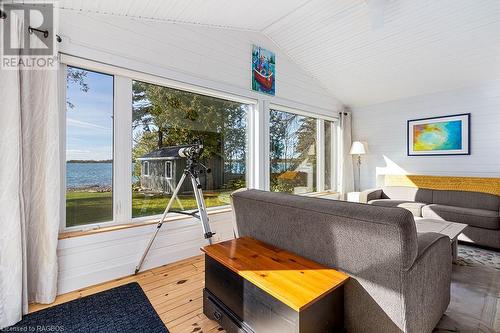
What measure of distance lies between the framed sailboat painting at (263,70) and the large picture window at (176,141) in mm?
430

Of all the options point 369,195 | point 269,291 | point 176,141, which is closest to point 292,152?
point 369,195

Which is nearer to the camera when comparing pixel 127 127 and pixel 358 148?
pixel 127 127

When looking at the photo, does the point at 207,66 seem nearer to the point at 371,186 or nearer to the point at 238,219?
the point at 238,219

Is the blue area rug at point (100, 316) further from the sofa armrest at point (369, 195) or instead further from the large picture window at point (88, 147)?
the sofa armrest at point (369, 195)

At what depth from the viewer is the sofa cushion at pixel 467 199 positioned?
327cm

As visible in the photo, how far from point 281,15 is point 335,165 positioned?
304cm

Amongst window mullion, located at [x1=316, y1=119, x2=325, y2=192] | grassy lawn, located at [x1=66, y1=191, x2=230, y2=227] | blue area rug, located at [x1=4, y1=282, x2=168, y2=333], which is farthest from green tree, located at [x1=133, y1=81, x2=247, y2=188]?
window mullion, located at [x1=316, y1=119, x2=325, y2=192]

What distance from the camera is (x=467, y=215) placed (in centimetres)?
302

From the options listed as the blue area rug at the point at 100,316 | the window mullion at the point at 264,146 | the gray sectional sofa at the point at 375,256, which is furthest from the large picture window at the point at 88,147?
the window mullion at the point at 264,146

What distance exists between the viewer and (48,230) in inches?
71.3

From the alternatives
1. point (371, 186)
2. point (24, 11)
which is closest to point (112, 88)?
point (24, 11)

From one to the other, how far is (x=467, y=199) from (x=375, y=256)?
3477 millimetres

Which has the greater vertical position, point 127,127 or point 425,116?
point 425,116

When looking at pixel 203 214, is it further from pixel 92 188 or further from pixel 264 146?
pixel 264 146
